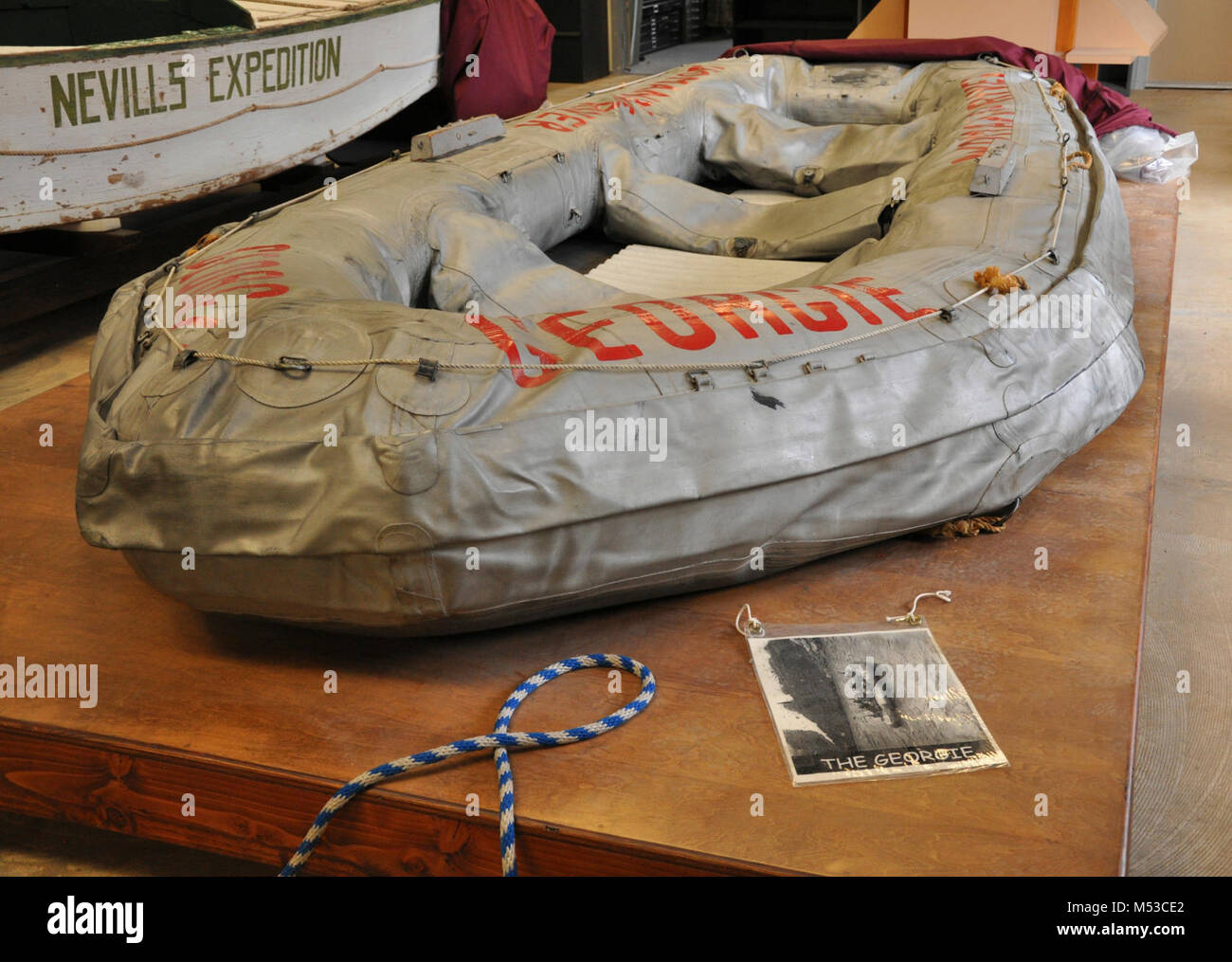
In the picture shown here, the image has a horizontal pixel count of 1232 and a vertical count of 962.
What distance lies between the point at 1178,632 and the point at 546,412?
4.04ft

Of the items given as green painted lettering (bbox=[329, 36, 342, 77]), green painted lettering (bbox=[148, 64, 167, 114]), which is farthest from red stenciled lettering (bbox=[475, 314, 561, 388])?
green painted lettering (bbox=[329, 36, 342, 77])

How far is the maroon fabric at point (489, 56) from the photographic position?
14.7 feet

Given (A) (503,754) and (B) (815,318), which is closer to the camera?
(A) (503,754)

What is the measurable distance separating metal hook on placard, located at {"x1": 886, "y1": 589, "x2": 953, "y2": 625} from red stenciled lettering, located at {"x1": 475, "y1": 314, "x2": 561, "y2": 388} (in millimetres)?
548

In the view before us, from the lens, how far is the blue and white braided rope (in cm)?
118

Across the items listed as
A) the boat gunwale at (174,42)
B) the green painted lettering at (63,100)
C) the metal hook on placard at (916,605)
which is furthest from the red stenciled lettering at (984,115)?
the green painted lettering at (63,100)

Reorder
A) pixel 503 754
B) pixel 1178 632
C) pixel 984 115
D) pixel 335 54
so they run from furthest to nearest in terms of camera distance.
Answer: pixel 335 54, pixel 984 115, pixel 1178 632, pixel 503 754

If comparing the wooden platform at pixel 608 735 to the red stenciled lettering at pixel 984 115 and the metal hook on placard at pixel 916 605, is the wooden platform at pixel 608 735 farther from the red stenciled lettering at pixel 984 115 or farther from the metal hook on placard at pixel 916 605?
the red stenciled lettering at pixel 984 115

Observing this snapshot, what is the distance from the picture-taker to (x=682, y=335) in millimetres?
1460

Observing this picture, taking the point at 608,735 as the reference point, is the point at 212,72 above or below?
above

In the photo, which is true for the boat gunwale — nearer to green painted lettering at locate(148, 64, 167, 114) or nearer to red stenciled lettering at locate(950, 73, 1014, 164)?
green painted lettering at locate(148, 64, 167, 114)

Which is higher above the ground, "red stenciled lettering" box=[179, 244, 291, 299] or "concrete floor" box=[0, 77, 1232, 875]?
"red stenciled lettering" box=[179, 244, 291, 299]

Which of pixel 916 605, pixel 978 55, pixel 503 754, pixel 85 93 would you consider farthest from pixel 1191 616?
pixel 85 93

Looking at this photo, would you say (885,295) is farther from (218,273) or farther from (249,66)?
(249,66)
